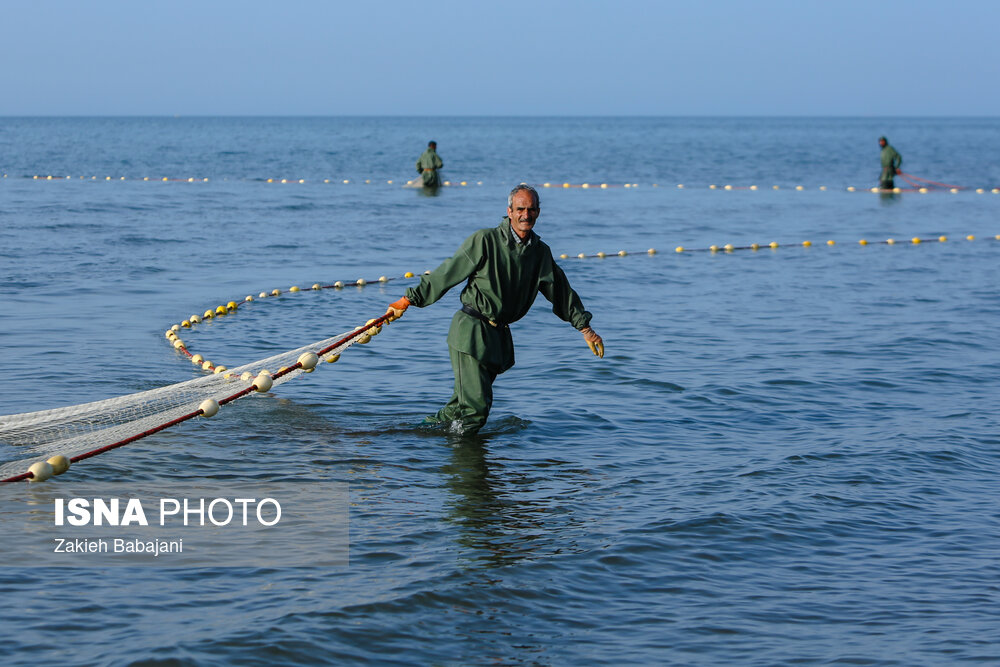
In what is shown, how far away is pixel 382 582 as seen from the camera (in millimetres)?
5691

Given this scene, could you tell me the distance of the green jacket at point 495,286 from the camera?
7270 millimetres

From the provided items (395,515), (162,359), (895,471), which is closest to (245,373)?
(395,515)

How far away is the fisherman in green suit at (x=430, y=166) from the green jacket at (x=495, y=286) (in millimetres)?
25493

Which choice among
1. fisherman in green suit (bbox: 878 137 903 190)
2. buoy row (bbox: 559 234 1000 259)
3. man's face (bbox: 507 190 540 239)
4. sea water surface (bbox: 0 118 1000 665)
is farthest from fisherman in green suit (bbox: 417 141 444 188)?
man's face (bbox: 507 190 540 239)

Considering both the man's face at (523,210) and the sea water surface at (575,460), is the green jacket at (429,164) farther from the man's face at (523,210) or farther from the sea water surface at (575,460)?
the man's face at (523,210)

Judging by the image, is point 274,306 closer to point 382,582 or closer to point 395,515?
point 395,515

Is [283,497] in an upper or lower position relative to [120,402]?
lower

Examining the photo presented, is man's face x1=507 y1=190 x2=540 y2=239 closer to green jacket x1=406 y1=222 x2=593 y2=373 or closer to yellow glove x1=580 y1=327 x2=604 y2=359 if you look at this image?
green jacket x1=406 y1=222 x2=593 y2=373

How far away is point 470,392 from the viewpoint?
25.6ft

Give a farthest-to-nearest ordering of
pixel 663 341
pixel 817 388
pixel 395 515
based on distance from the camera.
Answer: pixel 663 341 < pixel 817 388 < pixel 395 515

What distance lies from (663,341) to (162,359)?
5.10 meters

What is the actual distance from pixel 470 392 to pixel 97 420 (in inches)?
93.6

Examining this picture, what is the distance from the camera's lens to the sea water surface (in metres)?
5.22

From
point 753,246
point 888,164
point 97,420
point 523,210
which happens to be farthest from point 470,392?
Result: point 888,164
